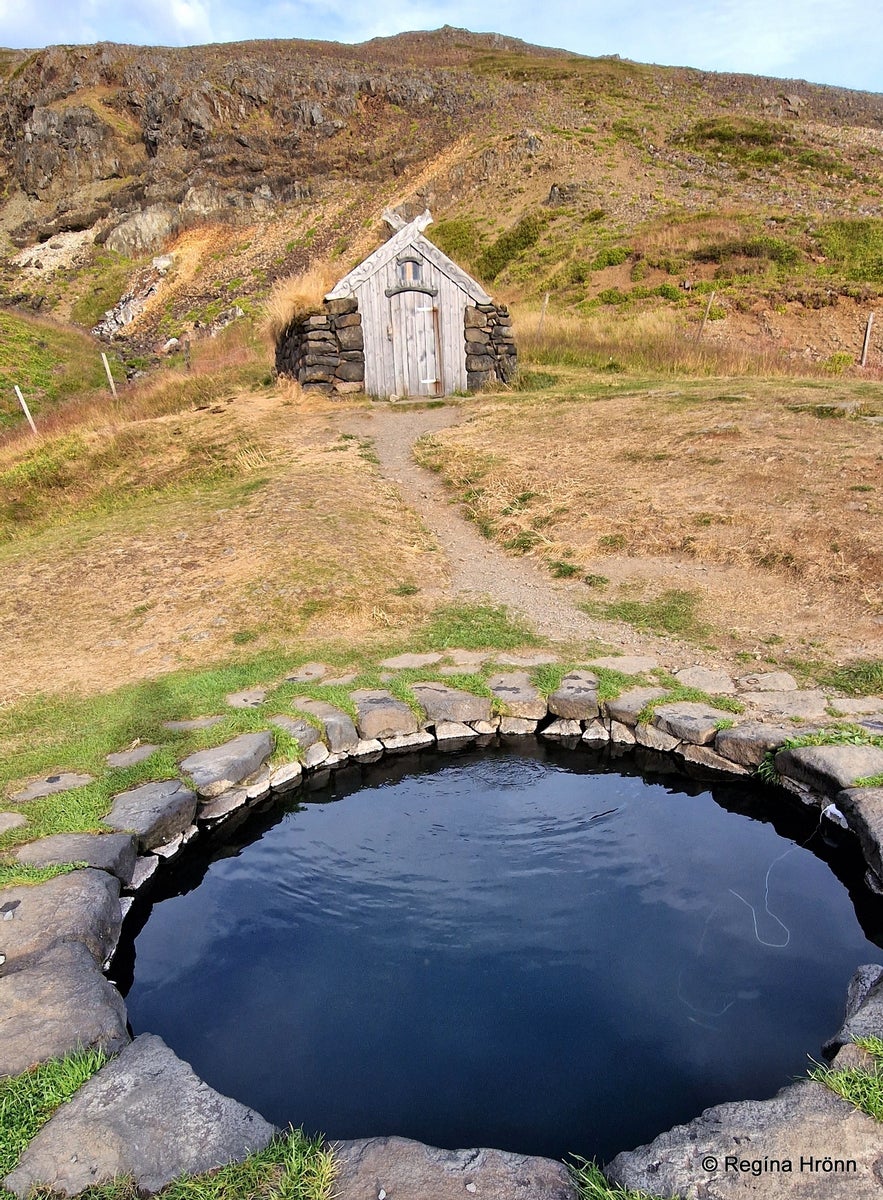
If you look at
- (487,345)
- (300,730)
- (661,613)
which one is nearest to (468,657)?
(300,730)

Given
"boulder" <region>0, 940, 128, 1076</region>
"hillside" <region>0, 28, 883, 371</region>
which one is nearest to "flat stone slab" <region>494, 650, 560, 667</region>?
"boulder" <region>0, 940, 128, 1076</region>

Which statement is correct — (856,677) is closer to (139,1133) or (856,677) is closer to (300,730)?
(300,730)

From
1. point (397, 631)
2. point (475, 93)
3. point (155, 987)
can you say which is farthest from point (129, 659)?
point (475, 93)

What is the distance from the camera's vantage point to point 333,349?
667 inches

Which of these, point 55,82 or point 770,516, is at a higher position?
point 55,82

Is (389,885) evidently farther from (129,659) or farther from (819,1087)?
(129,659)

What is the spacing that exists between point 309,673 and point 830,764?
3.67 metres

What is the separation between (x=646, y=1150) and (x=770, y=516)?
7304 millimetres

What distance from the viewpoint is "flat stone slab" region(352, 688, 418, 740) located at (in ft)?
17.6

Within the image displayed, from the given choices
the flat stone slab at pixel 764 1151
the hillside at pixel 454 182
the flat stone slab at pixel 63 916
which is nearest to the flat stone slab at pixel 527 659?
the flat stone slab at pixel 63 916

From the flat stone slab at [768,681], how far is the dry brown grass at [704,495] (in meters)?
0.61

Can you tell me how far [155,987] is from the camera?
3.56 metres

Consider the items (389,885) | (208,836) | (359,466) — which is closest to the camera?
(389,885)

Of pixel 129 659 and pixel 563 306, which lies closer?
pixel 129 659
